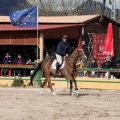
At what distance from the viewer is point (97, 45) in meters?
30.9

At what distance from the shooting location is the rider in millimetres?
19484

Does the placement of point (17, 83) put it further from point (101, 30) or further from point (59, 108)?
point (101, 30)

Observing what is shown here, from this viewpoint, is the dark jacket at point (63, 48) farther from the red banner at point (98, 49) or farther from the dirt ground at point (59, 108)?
the red banner at point (98, 49)

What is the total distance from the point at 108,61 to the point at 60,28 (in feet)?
16.3

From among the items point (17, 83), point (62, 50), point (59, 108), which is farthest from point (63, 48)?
point (17, 83)

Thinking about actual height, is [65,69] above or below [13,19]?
below

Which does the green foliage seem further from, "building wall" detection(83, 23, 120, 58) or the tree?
the tree

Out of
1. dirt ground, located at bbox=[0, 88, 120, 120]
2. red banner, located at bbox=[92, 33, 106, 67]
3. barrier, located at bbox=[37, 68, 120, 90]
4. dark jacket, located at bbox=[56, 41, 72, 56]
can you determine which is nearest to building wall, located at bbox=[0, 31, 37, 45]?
red banner, located at bbox=[92, 33, 106, 67]

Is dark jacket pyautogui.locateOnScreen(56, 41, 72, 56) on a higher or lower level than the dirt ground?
higher

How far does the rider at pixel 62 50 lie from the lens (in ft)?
63.9

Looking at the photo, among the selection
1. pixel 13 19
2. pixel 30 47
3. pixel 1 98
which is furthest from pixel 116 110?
pixel 30 47

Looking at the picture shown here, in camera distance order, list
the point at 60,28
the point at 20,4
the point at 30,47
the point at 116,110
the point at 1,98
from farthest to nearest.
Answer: the point at 20,4 < the point at 30,47 < the point at 60,28 < the point at 1,98 < the point at 116,110

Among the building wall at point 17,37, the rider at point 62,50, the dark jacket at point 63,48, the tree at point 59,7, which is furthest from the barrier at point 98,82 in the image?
the tree at point 59,7

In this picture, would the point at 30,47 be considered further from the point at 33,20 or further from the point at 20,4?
the point at 20,4
